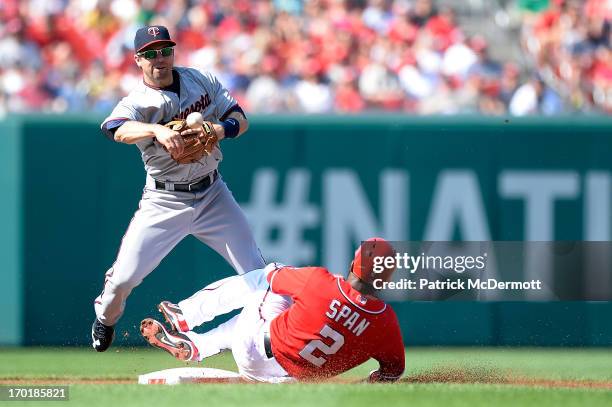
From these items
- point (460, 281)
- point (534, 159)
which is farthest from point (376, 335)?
point (534, 159)

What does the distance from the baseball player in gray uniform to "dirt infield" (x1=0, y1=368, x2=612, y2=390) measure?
1.86ft

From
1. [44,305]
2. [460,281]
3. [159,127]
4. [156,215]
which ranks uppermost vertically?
[159,127]

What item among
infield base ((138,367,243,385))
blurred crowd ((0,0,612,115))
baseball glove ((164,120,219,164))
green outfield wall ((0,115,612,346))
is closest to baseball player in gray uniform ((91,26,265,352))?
baseball glove ((164,120,219,164))

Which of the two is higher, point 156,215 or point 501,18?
point 501,18

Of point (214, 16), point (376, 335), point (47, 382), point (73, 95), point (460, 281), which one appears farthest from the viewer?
point (214, 16)

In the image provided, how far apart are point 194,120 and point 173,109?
0.44 m

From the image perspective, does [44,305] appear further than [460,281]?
Yes

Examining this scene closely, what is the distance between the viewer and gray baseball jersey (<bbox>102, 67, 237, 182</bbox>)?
24.8 ft

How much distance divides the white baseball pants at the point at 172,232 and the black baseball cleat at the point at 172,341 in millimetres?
406

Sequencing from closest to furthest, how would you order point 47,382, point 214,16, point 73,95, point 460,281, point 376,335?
point 376,335 → point 47,382 → point 460,281 → point 73,95 → point 214,16

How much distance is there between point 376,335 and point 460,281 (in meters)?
2.10

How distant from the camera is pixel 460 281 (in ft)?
29.2

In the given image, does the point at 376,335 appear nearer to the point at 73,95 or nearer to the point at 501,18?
the point at 73,95

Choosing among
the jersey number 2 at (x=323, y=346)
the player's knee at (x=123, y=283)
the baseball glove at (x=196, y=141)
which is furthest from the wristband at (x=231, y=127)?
the jersey number 2 at (x=323, y=346)
